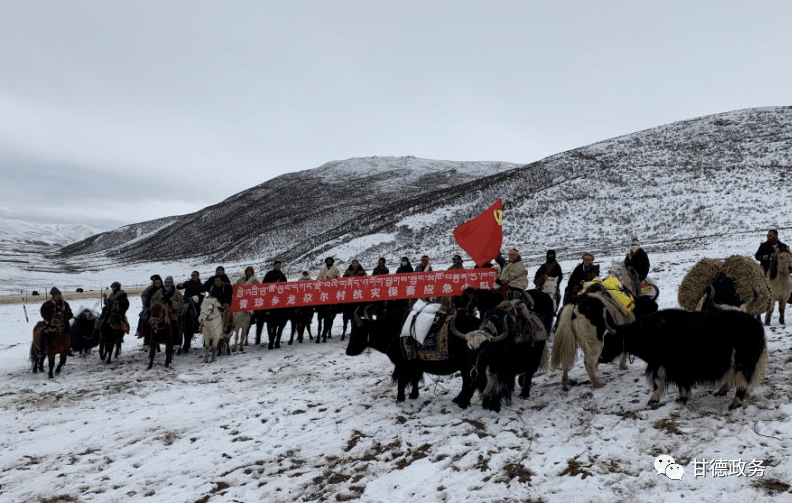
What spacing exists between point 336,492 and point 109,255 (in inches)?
4138

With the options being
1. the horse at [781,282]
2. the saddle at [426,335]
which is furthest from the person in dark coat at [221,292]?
the horse at [781,282]

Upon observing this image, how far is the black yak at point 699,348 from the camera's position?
484 centimetres

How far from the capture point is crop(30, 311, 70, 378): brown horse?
9969 mm

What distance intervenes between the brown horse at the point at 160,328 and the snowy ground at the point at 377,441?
144cm

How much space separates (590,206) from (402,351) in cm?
4054

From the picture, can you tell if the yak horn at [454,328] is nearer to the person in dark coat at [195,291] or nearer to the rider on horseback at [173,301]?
the rider on horseback at [173,301]

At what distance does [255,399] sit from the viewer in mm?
7973

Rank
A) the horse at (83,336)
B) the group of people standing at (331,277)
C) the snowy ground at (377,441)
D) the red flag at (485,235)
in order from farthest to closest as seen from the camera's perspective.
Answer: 1. the horse at (83,336)
2. the red flag at (485,235)
3. the group of people standing at (331,277)
4. the snowy ground at (377,441)

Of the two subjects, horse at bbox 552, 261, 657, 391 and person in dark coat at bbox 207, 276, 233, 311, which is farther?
person in dark coat at bbox 207, 276, 233, 311

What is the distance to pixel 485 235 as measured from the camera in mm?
10852

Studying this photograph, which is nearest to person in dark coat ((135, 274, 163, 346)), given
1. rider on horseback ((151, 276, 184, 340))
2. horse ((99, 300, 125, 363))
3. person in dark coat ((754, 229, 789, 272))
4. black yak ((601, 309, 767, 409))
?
rider on horseback ((151, 276, 184, 340))

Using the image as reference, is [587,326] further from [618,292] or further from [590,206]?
[590,206]

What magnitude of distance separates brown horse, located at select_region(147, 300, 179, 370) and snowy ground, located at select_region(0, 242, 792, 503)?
1445mm

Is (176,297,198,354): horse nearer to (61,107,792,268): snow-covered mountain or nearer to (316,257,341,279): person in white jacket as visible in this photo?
(316,257,341,279): person in white jacket
